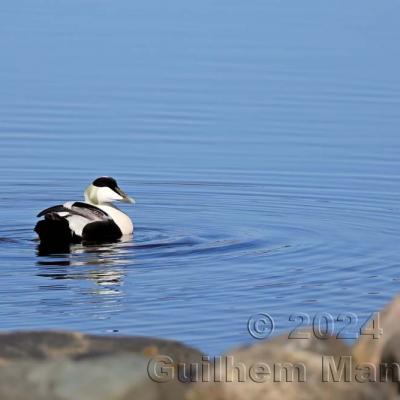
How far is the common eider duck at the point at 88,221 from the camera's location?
51.0ft

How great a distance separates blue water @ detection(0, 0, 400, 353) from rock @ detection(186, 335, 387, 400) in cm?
327

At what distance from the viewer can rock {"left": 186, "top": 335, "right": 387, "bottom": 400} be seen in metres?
7.69

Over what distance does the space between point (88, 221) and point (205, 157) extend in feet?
11.5

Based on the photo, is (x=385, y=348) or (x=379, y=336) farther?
(x=379, y=336)

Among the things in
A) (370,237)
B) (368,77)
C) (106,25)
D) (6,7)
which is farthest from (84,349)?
(6,7)

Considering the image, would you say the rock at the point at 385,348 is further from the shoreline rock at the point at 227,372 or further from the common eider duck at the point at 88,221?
the common eider duck at the point at 88,221

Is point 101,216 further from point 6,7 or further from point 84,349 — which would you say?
point 6,7

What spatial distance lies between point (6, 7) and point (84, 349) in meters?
22.6

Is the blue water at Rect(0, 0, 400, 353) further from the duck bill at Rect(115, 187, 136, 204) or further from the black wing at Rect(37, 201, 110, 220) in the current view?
the black wing at Rect(37, 201, 110, 220)

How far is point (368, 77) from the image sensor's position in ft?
79.5

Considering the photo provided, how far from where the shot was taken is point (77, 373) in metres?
8.01

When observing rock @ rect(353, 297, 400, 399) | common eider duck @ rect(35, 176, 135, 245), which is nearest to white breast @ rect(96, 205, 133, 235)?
common eider duck @ rect(35, 176, 135, 245)

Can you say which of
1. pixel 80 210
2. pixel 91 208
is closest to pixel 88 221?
pixel 80 210

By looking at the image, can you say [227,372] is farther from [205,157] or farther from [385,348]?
[205,157]
